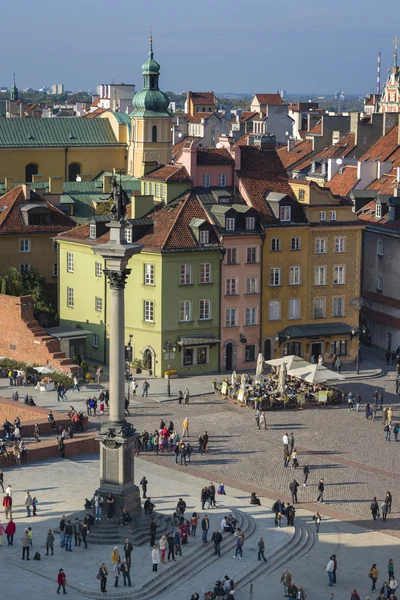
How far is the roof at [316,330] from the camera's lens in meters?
81.1

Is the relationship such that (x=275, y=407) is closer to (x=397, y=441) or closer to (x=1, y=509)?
(x=397, y=441)

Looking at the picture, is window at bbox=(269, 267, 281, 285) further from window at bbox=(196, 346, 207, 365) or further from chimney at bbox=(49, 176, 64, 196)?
chimney at bbox=(49, 176, 64, 196)

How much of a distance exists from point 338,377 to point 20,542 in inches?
1079

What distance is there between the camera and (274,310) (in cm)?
8131

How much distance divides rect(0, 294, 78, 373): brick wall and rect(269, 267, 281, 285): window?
1250 cm

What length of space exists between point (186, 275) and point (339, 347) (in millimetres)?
10783

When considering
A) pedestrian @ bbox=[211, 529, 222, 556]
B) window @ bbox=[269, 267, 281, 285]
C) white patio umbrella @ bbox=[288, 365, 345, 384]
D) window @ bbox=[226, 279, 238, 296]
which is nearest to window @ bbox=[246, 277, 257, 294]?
window @ bbox=[226, 279, 238, 296]

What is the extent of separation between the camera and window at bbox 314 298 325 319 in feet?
271

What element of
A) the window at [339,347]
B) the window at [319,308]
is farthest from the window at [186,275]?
the window at [339,347]

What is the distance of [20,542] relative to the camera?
49.6m

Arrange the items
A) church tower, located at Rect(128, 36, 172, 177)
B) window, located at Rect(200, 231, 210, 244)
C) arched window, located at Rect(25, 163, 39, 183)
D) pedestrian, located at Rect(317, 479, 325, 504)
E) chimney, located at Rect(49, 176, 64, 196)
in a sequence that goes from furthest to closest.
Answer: arched window, located at Rect(25, 163, 39, 183), church tower, located at Rect(128, 36, 172, 177), chimney, located at Rect(49, 176, 64, 196), window, located at Rect(200, 231, 210, 244), pedestrian, located at Rect(317, 479, 325, 504)

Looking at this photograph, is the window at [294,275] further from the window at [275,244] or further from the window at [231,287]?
the window at [231,287]

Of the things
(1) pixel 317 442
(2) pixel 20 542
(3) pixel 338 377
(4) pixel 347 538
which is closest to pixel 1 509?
(2) pixel 20 542

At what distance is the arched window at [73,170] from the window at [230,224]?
33.3 metres
